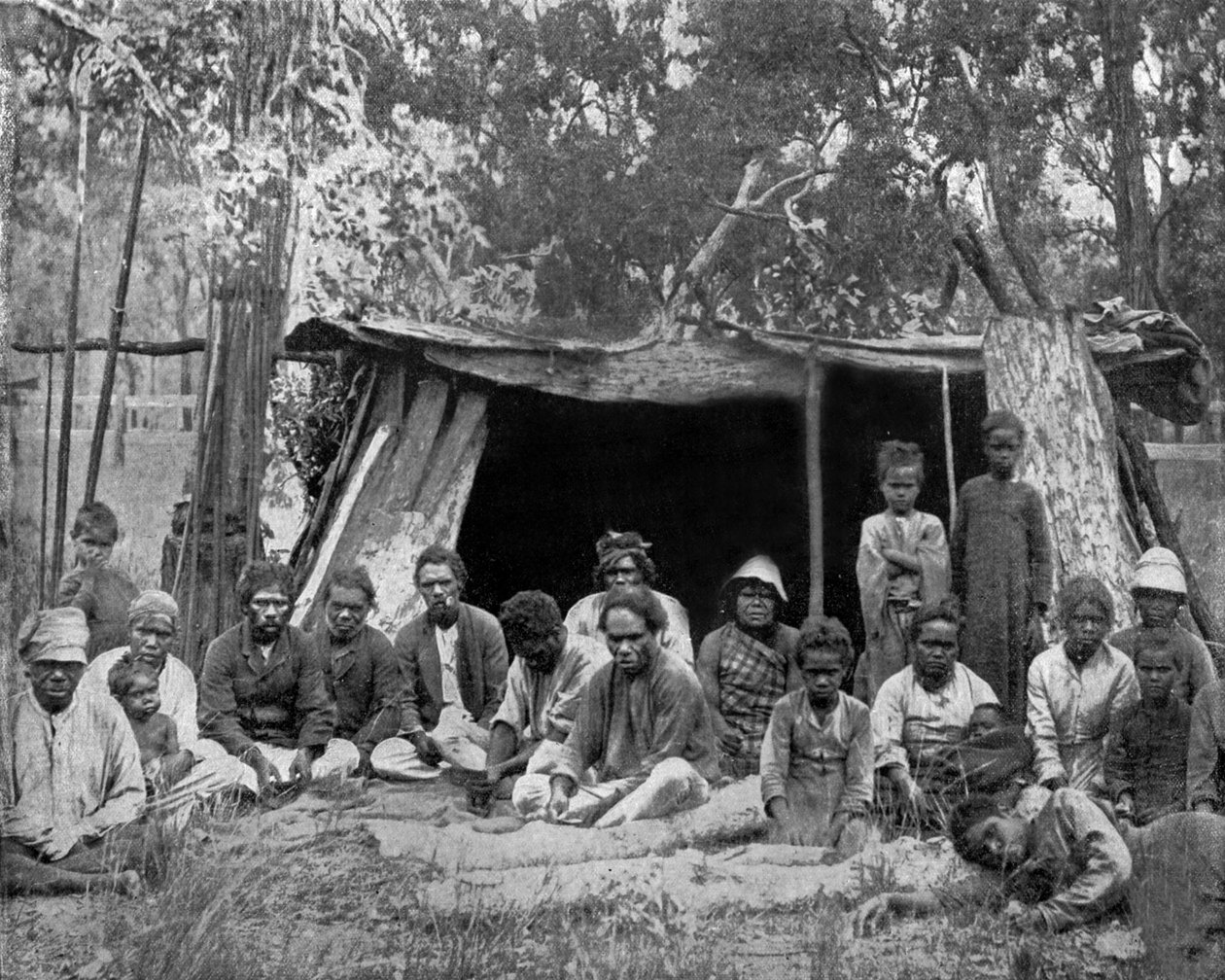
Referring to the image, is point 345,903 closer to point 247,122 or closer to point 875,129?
point 247,122

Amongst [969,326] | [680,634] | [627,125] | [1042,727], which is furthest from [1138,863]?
[627,125]

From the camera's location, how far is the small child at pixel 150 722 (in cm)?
521

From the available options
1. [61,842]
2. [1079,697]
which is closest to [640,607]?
[1079,697]

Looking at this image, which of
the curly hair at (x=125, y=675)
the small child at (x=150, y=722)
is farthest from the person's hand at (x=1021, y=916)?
the curly hair at (x=125, y=675)

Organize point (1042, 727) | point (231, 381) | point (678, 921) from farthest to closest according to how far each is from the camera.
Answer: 1. point (231, 381)
2. point (1042, 727)
3. point (678, 921)

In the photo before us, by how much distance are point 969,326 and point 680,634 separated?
172 centimetres

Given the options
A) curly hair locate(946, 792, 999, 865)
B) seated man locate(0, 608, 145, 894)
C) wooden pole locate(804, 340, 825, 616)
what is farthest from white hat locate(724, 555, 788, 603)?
seated man locate(0, 608, 145, 894)

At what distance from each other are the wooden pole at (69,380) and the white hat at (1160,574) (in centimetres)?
372

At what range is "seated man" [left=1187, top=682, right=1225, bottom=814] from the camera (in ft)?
16.9

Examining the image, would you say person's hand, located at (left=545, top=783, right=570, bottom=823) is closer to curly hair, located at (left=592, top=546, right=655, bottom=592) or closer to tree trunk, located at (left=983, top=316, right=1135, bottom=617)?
curly hair, located at (left=592, top=546, right=655, bottom=592)

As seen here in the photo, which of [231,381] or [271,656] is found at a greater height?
[231,381]

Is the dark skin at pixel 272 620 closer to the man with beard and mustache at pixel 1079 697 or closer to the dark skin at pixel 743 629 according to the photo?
the dark skin at pixel 743 629

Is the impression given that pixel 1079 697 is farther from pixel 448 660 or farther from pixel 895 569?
pixel 448 660

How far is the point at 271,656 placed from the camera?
5.65 meters
